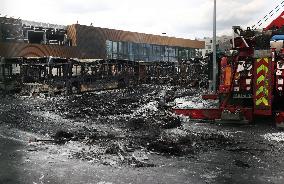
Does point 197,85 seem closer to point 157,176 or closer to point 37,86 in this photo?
point 37,86

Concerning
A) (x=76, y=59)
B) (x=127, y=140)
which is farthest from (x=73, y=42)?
(x=127, y=140)

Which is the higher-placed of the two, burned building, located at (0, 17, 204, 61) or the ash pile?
burned building, located at (0, 17, 204, 61)

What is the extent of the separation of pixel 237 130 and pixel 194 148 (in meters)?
2.30

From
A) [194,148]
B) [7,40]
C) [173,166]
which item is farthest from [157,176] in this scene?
[7,40]

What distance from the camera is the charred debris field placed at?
5.13 metres

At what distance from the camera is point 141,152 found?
643cm

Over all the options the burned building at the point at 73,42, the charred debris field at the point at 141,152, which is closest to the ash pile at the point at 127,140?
the charred debris field at the point at 141,152

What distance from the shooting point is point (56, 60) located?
23.8 meters

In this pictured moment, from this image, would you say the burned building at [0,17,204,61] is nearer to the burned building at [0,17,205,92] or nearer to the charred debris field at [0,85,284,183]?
the burned building at [0,17,205,92]

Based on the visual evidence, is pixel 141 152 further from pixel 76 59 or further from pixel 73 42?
pixel 73 42

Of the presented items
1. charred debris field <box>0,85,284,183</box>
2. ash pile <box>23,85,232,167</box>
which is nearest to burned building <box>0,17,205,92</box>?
ash pile <box>23,85,232,167</box>

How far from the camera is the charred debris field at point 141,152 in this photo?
5.13m

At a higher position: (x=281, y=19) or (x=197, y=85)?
(x=281, y=19)

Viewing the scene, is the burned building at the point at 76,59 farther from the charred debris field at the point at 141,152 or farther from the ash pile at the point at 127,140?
the charred debris field at the point at 141,152
